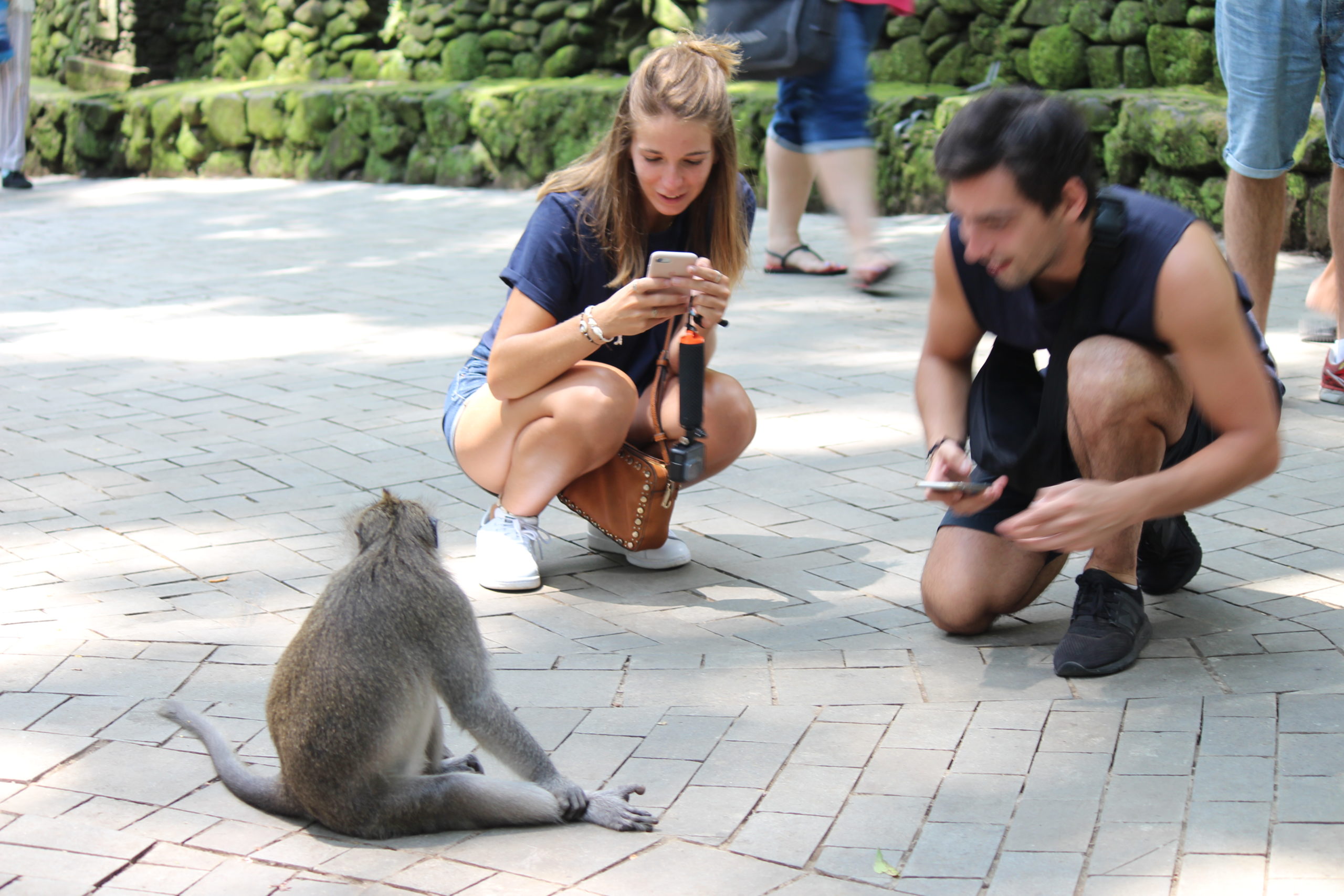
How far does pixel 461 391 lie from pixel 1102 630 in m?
1.86

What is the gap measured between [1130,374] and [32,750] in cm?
228

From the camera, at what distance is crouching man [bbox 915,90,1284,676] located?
2609 mm

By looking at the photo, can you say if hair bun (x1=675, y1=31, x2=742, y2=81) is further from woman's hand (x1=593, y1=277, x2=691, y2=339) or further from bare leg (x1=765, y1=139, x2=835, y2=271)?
bare leg (x1=765, y1=139, x2=835, y2=271)

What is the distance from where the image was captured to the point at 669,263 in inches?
130

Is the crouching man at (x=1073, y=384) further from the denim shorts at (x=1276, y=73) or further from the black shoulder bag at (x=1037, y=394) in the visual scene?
the denim shorts at (x=1276, y=73)

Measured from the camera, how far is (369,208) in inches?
440

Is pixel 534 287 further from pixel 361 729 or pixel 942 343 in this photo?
pixel 361 729

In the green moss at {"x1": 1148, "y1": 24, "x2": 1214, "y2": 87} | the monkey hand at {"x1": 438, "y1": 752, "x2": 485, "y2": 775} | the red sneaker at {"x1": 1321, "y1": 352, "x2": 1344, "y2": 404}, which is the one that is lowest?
the monkey hand at {"x1": 438, "y1": 752, "x2": 485, "y2": 775}

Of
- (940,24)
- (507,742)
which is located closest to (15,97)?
(940,24)

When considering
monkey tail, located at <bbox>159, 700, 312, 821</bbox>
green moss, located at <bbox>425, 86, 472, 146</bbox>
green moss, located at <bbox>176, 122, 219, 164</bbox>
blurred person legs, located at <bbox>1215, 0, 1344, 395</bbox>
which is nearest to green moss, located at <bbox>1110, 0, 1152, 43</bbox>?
blurred person legs, located at <bbox>1215, 0, 1344, 395</bbox>

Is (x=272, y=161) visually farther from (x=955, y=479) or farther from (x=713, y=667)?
(x=955, y=479)

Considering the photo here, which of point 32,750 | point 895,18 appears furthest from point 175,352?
point 895,18

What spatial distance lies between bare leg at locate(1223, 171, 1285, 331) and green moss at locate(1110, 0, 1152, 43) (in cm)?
414

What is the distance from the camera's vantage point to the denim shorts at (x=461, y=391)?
382 cm
